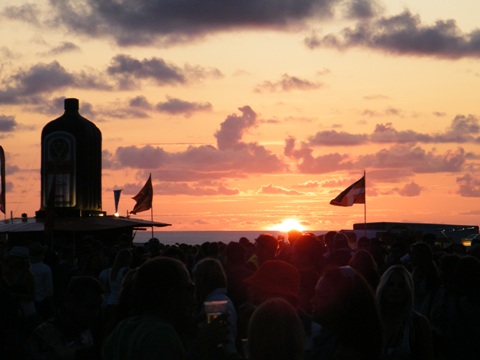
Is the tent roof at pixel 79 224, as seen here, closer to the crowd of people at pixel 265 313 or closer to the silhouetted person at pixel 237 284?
the crowd of people at pixel 265 313

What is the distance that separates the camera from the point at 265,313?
5.14m

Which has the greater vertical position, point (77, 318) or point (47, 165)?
point (47, 165)

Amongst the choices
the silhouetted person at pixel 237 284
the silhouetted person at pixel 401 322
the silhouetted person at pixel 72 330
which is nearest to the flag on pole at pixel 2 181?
the silhouetted person at pixel 237 284

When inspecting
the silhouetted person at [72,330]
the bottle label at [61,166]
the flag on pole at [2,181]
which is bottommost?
the silhouetted person at [72,330]

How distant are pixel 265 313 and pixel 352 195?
97.4 feet

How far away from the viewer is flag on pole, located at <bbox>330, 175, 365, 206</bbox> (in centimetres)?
3419

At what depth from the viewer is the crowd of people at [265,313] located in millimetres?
5125

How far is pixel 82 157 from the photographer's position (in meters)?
61.3

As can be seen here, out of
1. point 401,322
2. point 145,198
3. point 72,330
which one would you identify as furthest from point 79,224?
point 401,322

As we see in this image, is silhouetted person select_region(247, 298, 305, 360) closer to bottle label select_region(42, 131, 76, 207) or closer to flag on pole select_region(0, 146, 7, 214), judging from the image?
flag on pole select_region(0, 146, 7, 214)

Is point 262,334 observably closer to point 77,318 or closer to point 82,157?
point 77,318

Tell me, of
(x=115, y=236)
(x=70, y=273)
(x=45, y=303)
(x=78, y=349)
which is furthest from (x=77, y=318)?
(x=115, y=236)

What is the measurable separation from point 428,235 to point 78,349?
46.6 feet

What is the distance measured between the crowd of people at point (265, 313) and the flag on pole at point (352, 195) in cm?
2155
